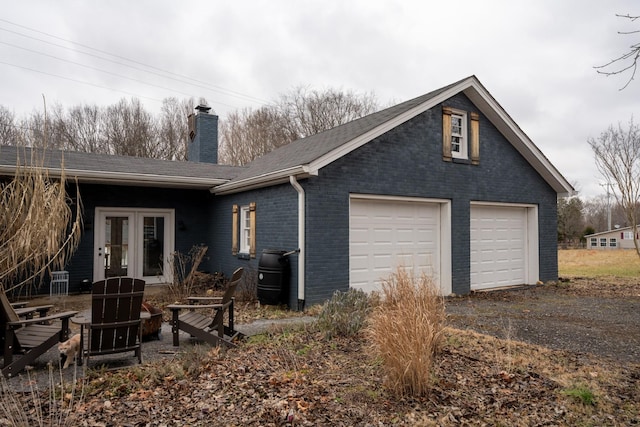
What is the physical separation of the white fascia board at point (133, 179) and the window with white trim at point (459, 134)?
6094 millimetres

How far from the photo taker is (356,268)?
9133 mm

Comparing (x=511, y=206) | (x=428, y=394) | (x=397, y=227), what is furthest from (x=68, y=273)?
(x=511, y=206)

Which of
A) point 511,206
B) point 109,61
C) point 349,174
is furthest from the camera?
point 109,61

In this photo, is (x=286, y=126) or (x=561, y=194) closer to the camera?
(x=561, y=194)

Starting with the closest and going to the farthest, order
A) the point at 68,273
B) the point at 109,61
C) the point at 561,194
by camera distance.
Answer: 1. the point at 68,273
2. the point at 561,194
3. the point at 109,61

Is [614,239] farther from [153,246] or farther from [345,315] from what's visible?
[345,315]

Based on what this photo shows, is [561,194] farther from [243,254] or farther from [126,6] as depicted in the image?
[126,6]

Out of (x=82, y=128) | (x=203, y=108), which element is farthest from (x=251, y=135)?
(x=203, y=108)

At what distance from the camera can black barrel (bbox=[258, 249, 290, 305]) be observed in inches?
333

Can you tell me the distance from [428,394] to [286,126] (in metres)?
27.3

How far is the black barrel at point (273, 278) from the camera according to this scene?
333 inches

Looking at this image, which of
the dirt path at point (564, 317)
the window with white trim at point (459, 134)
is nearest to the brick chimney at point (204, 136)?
the window with white trim at point (459, 134)

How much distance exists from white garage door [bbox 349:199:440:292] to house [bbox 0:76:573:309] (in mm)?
27

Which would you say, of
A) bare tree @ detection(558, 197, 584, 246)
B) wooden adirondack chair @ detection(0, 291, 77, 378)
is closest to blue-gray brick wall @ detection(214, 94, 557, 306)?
wooden adirondack chair @ detection(0, 291, 77, 378)
